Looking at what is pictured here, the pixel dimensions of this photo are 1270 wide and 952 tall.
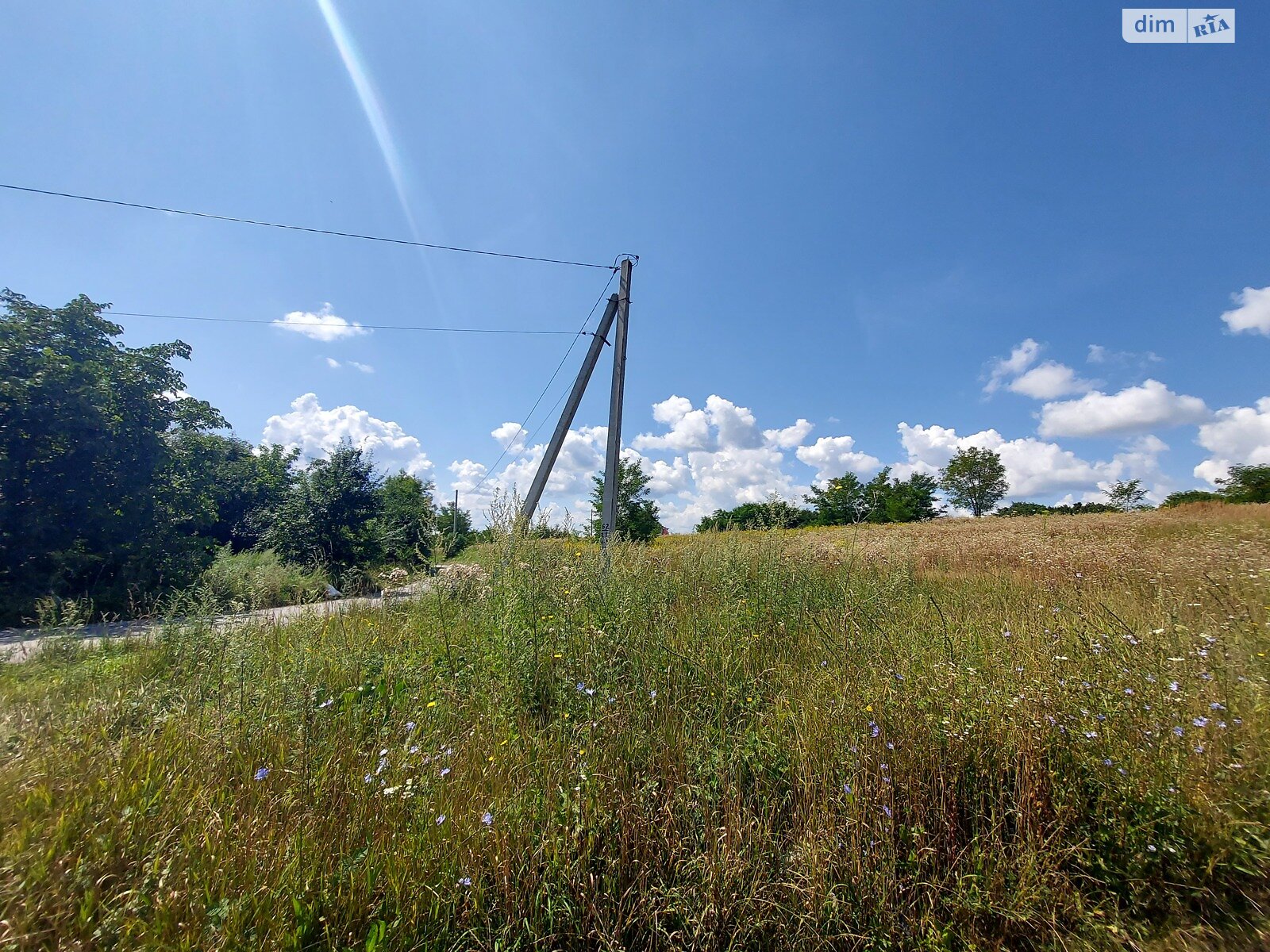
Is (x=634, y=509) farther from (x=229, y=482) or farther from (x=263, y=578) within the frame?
(x=229, y=482)

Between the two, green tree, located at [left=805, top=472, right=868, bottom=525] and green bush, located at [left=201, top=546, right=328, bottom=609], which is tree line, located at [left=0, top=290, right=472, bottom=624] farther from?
green tree, located at [left=805, top=472, right=868, bottom=525]

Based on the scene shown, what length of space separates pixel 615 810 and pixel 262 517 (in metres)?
13.9

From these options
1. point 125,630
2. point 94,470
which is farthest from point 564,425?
point 94,470

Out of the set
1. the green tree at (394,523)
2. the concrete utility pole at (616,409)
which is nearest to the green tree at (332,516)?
the green tree at (394,523)

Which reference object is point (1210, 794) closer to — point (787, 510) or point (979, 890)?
point (979, 890)

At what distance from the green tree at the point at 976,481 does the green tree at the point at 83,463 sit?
50344 mm

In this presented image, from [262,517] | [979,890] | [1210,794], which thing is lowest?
[979,890]

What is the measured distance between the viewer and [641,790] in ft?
6.37

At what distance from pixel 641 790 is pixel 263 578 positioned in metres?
7.98

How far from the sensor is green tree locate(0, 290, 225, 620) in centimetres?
697

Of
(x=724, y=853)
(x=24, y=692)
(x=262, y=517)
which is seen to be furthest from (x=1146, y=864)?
(x=262, y=517)

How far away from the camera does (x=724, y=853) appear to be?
5.52 ft

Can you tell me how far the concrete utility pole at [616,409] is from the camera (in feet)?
21.4

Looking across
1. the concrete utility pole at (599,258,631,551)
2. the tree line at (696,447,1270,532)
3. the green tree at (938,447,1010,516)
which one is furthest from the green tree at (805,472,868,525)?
the concrete utility pole at (599,258,631,551)
